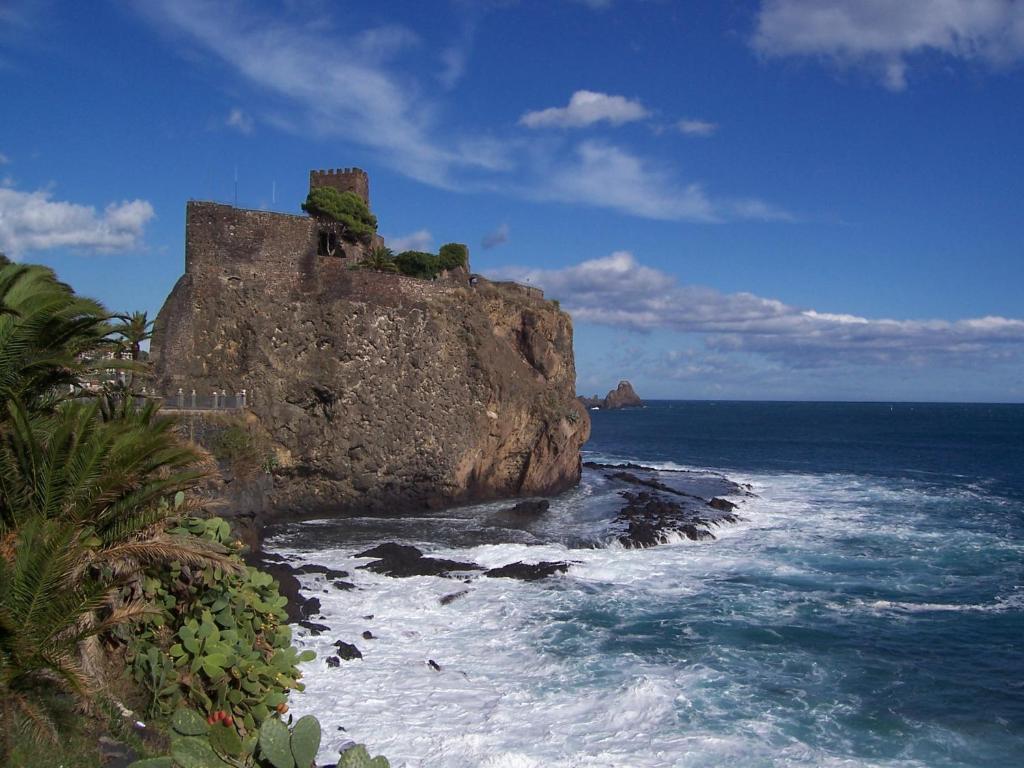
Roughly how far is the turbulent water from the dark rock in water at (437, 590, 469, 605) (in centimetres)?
19

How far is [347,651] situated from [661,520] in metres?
16.6

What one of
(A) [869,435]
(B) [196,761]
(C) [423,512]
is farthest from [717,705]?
(A) [869,435]

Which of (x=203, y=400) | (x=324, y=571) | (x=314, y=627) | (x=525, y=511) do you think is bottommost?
(x=314, y=627)

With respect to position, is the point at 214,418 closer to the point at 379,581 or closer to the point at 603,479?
the point at 379,581

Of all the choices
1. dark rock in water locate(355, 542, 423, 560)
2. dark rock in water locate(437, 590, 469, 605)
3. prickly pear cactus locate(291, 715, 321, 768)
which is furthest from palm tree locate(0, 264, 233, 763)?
dark rock in water locate(355, 542, 423, 560)

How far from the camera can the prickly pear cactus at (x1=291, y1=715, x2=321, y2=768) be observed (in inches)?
255

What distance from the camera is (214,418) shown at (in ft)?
82.5

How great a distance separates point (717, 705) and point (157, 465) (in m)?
9.87

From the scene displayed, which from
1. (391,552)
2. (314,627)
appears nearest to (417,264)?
(391,552)

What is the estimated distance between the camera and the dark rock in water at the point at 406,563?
20578 mm

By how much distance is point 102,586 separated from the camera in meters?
6.93

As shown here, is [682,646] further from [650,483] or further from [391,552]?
[650,483]

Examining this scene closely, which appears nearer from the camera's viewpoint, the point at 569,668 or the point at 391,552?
the point at 569,668

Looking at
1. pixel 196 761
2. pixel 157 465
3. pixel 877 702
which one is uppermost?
pixel 157 465
